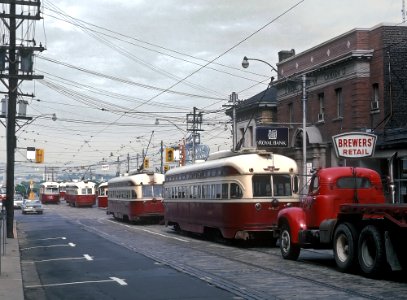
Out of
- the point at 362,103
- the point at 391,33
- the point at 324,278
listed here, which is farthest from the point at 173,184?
the point at 324,278

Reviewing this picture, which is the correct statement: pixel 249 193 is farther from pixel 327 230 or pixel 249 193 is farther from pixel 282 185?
pixel 327 230

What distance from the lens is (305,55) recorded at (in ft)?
132

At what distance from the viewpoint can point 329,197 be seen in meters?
16.4

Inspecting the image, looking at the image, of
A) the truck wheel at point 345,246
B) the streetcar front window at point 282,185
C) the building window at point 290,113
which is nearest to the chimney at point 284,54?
the building window at point 290,113

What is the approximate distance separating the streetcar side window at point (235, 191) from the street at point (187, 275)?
1760mm

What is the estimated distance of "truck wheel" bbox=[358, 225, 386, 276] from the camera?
518 inches

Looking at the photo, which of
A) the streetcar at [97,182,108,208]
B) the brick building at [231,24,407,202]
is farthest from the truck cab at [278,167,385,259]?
the streetcar at [97,182,108,208]

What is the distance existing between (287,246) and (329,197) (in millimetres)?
2044

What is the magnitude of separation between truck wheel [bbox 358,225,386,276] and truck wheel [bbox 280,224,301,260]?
11.3ft

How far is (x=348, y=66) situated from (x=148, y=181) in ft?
42.2

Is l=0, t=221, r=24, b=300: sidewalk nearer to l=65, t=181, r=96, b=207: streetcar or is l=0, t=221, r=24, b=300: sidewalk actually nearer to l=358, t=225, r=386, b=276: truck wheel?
l=358, t=225, r=386, b=276: truck wheel

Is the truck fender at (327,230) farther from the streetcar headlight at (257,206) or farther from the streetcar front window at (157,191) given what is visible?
the streetcar front window at (157,191)

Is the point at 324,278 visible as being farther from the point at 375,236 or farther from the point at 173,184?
the point at 173,184

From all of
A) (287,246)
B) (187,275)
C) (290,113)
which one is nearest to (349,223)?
(287,246)
